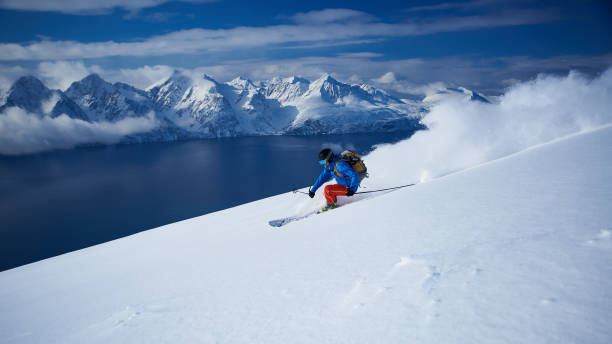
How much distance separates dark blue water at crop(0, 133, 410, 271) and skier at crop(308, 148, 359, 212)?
51666 millimetres

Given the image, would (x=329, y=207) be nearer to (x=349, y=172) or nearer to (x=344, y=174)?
(x=344, y=174)

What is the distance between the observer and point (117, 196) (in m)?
73.4

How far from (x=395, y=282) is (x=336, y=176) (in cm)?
528

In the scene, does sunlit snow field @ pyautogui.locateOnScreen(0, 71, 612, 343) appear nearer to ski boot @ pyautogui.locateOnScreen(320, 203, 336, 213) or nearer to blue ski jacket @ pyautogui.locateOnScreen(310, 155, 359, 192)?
blue ski jacket @ pyautogui.locateOnScreen(310, 155, 359, 192)

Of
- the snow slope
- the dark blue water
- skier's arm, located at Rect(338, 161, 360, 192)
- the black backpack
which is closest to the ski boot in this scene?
skier's arm, located at Rect(338, 161, 360, 192)

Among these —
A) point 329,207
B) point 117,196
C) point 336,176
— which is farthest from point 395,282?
point 117,196

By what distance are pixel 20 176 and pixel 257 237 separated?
15317 cm

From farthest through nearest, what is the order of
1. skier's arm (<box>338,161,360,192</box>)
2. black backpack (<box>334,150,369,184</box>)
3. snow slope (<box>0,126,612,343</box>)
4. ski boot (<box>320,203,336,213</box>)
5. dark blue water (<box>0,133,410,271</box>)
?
dark blue water (<box>0,133,410,271</box>) → ski boot (<box>320,203,336,213</box>) → black backpack (<box>334,150,369,184</box>) → skier's arm (<box>338,161,360,192</box>) → snow slope (<box>0,126,612,343</box>)

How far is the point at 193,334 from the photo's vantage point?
2670mm

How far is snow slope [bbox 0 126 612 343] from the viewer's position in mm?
1997

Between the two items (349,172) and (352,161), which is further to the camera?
(352,161)

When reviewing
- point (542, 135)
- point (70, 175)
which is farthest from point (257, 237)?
point (70, 175)

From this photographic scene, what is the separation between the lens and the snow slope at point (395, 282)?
6.55 feet

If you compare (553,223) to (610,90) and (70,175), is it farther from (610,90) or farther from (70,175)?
(70,175)
